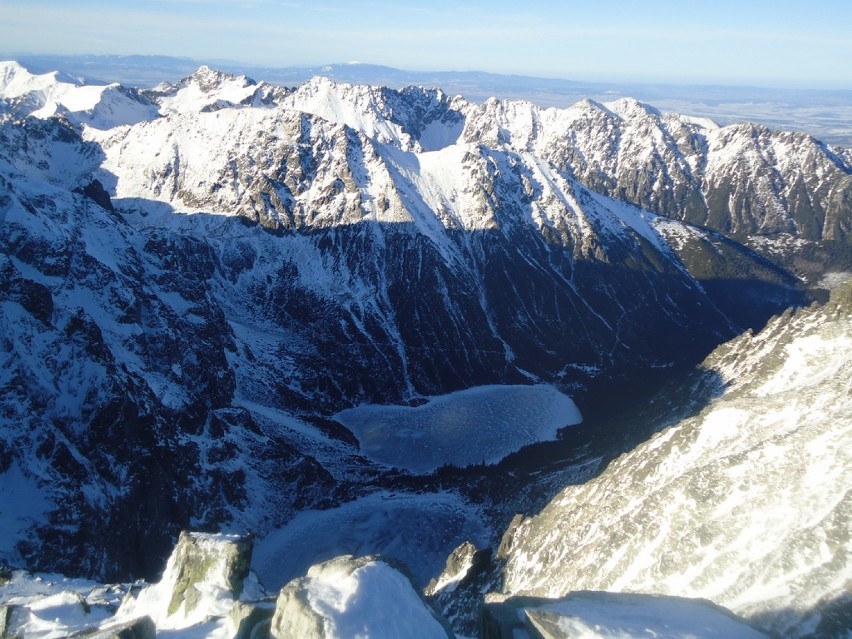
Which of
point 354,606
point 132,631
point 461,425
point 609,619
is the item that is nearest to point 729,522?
point 609,619

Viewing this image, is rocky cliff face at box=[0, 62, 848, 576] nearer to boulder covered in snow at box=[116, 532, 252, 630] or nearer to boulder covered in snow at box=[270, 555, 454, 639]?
boulder covered in snow at box=[116, 532, 252, 630]

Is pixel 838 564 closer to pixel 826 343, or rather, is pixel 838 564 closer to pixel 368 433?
pixel 826 343

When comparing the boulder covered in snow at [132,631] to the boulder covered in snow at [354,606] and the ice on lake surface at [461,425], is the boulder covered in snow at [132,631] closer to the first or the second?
the boulder covered in snow at [354,606]

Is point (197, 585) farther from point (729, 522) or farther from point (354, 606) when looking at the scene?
point (729, 522)

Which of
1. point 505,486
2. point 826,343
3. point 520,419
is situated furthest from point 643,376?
point 826,343

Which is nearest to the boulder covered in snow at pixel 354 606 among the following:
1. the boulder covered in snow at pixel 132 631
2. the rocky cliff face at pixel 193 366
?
the boulder covered in snow at pixel 132 631
